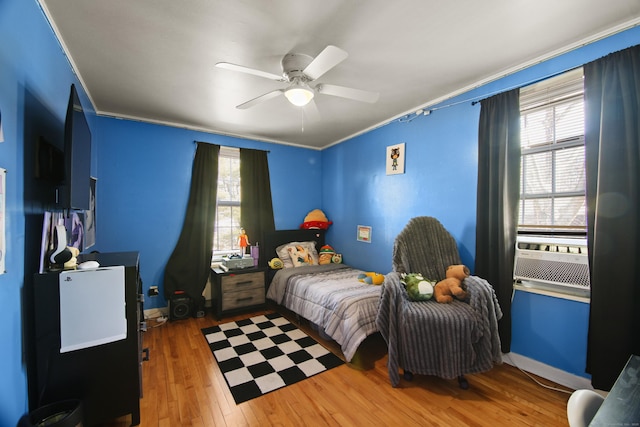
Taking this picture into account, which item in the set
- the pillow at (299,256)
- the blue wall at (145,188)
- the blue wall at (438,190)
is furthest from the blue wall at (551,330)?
the blue wall at (145,188)

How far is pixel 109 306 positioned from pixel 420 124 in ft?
10.0

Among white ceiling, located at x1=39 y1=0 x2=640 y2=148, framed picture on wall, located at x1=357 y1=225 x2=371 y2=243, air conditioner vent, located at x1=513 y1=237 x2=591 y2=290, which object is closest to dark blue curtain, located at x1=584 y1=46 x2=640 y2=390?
air conditioner vent, located at x1=513 y1=237 x2=591 y2=290

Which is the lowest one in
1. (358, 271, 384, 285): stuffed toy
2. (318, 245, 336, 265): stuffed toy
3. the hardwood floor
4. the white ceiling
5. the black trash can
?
the hardwood floor

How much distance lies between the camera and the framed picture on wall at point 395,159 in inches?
124

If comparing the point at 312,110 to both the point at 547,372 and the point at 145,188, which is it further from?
the point at 547,372

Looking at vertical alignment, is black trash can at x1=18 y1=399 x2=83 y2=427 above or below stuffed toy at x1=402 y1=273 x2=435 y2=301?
below

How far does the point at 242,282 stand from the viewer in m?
3.38

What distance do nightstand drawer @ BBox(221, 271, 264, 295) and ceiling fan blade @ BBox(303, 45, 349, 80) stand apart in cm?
250

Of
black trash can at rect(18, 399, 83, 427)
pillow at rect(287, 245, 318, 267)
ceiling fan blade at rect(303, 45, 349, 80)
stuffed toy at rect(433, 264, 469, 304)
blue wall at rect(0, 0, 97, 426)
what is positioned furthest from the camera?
pillow at rect(287, 245, 318, 267)

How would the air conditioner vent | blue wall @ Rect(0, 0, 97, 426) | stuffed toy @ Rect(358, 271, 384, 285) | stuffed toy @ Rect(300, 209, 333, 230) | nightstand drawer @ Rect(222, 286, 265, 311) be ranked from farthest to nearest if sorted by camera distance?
stuffed toy @ Rect(300, 209, 333, 230), nightstand drawer @ Rect(222, 286, 265, 311), stuffed toy @ Rect(358, 271, 384, 285), the air conditioner vent, blue wall @ Rect(0, 0, 97, 426)

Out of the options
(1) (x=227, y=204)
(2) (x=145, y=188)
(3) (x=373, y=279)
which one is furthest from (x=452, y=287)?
(2) (x=145, y=188)

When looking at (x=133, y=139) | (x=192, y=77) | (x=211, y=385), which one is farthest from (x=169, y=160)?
(x=211, y=385)

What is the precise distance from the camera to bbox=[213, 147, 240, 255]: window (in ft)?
12.5

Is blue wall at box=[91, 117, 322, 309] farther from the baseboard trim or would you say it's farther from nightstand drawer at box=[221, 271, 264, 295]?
the baseboard trim
